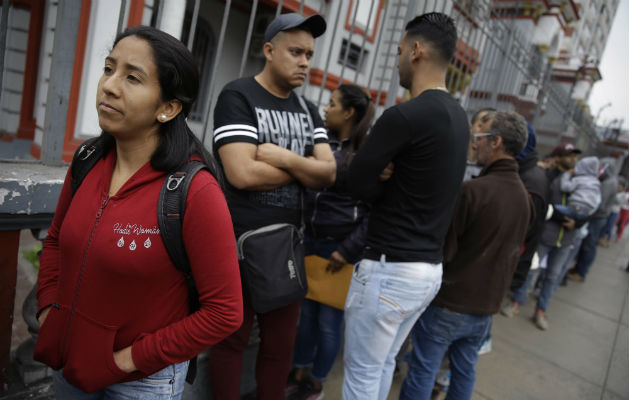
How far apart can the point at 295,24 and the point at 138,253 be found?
1.29 metres

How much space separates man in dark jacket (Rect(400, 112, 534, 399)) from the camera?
7.10 feet

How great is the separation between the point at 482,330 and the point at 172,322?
1.79 m

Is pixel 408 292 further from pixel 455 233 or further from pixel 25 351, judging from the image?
pixel 25 351

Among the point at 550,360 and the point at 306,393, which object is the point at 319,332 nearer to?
the point at 306,393

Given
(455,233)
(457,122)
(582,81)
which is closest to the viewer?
(457,122)

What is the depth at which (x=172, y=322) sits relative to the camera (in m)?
1.22

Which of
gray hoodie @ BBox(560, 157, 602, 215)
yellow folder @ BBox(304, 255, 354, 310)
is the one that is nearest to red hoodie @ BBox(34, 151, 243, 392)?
yellow folder @ BBox(304, 255, 354, 310)

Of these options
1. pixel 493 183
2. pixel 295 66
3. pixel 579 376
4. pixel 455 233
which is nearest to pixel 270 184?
pixel 295 66

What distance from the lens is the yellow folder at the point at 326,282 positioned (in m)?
2.39

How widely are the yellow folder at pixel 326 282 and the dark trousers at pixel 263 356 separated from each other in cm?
39

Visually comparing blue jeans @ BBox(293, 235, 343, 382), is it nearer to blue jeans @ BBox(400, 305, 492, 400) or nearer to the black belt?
blue jeans @ BBox(400, 305, 492, 400)

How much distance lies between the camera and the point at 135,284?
3.71 ft

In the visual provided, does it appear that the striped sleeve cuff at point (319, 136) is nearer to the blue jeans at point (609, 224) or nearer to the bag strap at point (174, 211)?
the bag strap at point (174, 211)

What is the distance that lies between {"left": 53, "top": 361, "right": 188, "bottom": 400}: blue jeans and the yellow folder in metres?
1.22
